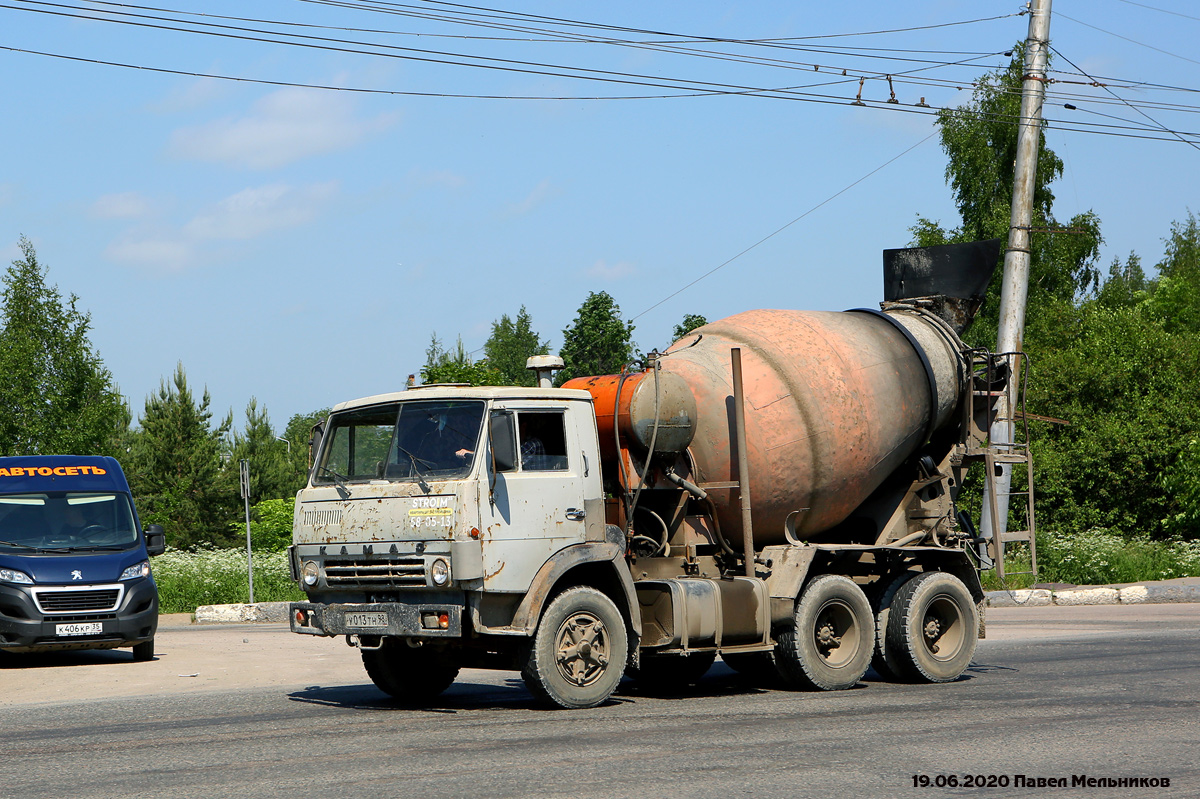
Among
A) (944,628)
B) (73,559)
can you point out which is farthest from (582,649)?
(73,559)

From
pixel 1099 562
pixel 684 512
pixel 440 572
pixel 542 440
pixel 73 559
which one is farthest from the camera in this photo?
pixel 1099 562

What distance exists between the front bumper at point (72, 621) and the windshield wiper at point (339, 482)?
5.57 meters

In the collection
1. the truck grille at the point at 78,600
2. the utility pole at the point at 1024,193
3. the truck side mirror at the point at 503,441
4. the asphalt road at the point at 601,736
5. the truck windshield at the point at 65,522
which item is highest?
the utility pole at the point at 1024,193

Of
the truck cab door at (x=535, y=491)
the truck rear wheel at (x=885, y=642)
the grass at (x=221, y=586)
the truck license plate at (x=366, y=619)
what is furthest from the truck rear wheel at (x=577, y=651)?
the grass at (x=221, y=586)

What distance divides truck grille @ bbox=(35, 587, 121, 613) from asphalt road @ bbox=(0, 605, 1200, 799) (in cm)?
73

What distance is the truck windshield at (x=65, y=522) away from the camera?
577 inches

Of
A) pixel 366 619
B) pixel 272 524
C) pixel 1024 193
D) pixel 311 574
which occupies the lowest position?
pixel 272 524

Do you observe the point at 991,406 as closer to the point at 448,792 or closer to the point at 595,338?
the point at 448,792

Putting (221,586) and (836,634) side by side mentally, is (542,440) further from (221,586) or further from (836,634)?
(221,586)

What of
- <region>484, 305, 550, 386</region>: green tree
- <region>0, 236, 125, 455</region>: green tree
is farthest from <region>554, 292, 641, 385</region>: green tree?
<region>0, 236, 125, 455</region>: green tree

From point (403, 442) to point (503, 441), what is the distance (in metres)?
0.83

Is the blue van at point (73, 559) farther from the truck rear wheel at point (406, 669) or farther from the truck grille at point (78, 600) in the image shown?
the truck rear wheel at point (406, 669)

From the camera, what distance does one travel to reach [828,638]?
11445mm

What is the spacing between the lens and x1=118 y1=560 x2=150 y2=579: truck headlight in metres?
14.6
